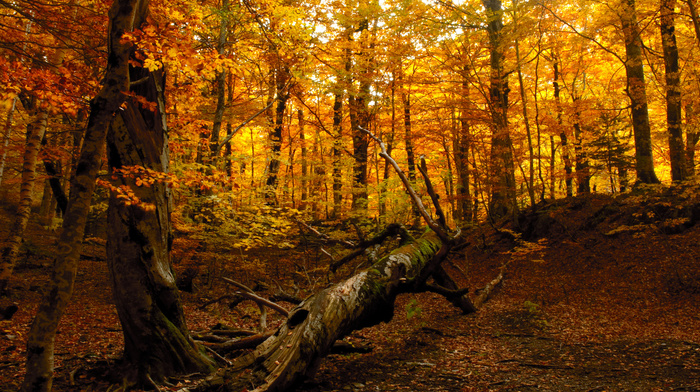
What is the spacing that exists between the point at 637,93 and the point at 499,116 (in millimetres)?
3731

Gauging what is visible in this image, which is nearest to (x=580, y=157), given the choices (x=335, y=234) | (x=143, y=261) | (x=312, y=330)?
(x=335, y=234)

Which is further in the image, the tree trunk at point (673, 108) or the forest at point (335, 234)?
the tree trunk at point (673, 108)

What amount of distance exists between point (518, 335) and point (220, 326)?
519 cm

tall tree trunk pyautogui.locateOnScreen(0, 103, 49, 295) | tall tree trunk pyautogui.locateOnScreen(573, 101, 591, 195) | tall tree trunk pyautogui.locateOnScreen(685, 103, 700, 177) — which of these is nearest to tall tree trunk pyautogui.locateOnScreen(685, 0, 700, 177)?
tall tree trunk pyautogui.locateOnScreen(685, 103, 700, 177)

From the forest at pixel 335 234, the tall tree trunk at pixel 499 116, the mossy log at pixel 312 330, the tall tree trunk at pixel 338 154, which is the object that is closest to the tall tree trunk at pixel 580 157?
the forest at pixel 335 234

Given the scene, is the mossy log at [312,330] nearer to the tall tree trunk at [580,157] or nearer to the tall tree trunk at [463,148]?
the tall tree trunk at [463,148]

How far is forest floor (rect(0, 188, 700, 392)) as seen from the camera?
438 centimetres

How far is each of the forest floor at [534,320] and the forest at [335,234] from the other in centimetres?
6

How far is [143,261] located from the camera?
4.31 metres

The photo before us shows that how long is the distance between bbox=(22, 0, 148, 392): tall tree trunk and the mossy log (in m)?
1.43

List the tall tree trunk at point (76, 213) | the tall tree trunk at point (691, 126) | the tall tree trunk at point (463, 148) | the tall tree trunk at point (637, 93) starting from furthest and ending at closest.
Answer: the tall tree trunk at point (463, 148) < the tall tree trunk at point (637, 93) < the tall tree trunk at point (691, 126) < the tall tree trunk at point (76, 213)

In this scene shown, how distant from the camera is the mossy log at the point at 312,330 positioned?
3.41m

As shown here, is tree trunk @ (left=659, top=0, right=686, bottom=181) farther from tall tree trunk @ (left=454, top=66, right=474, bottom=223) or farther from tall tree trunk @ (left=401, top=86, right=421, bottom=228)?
tall tree trunk @ (left=401, top=86, right=421, bottom=228)

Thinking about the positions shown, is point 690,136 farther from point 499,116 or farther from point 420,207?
point 420,207
